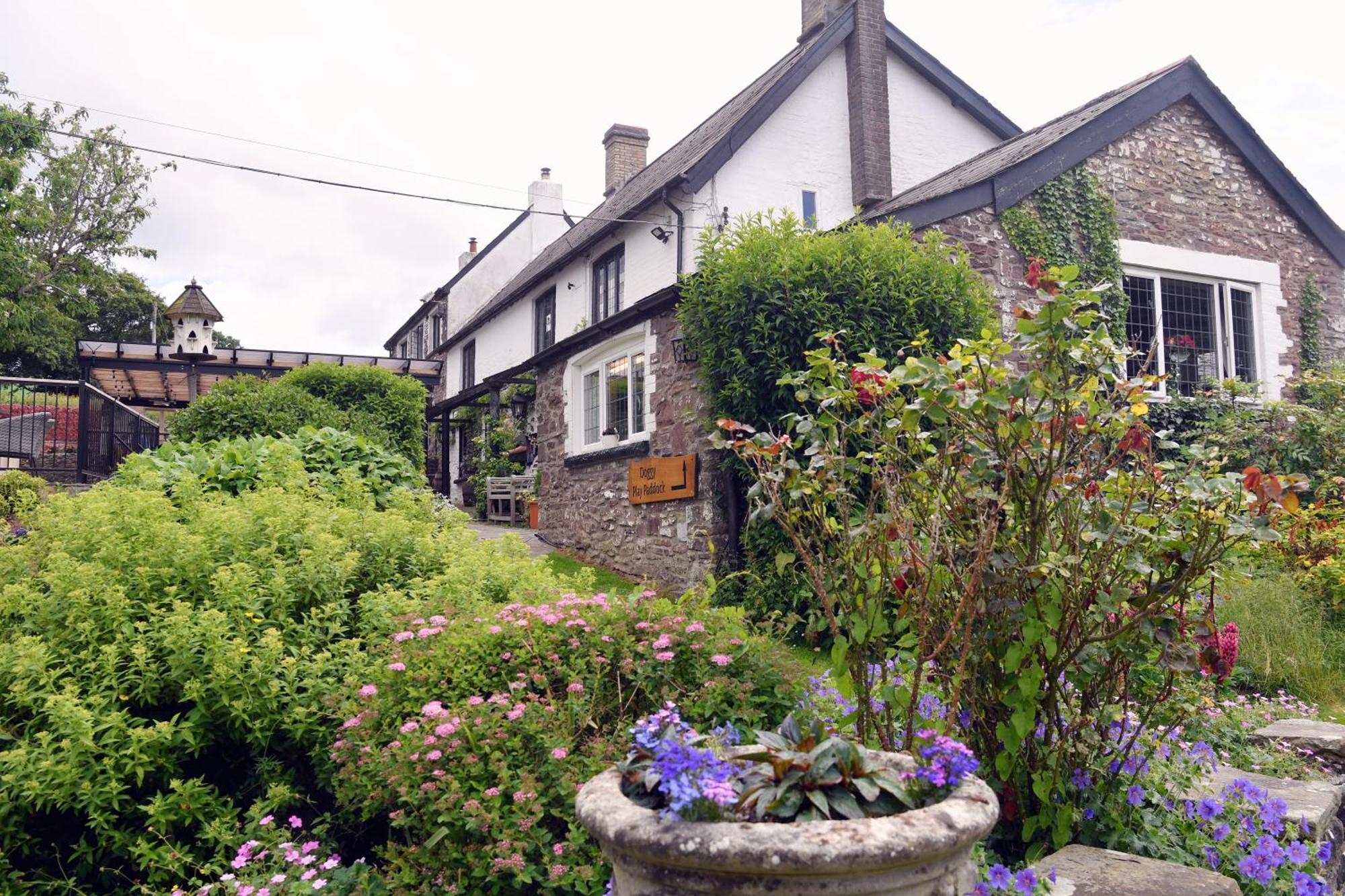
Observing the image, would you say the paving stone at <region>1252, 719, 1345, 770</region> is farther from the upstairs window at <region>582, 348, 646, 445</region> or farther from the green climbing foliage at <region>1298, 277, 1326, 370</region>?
the green climbing foliage at <region>1298, 277, 1326, 370</region>

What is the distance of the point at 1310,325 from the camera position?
1264 centimetres

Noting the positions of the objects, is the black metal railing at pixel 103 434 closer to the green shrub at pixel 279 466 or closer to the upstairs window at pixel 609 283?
the green shrub at pixel 279 466

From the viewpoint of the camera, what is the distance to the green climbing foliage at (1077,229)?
10695 millimetres

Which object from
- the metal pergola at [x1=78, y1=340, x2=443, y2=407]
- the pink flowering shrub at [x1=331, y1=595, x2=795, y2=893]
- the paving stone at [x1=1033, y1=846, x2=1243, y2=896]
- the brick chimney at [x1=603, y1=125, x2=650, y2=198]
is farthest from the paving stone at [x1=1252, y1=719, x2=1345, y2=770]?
the brick chimney at [x1=603, y1=125, x2=650, y2=198]

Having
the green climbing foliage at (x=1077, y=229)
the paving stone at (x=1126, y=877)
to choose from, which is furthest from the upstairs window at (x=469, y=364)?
the paving stone at (x=1126, y=877)

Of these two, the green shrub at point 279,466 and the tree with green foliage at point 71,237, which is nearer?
the green shrub at point 279,466

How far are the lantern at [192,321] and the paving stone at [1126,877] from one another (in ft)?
49.4

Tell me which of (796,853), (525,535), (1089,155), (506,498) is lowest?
(796,853)

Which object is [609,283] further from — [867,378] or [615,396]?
[867,378]

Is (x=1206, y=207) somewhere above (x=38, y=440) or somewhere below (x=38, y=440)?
above

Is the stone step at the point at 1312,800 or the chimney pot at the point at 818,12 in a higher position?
the chimney pot at the point at 818,12

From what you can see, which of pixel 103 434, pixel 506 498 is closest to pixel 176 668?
pixel 103 434

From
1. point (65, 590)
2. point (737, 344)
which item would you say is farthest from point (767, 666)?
point (737, 344)

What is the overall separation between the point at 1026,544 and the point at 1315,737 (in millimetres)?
2817
